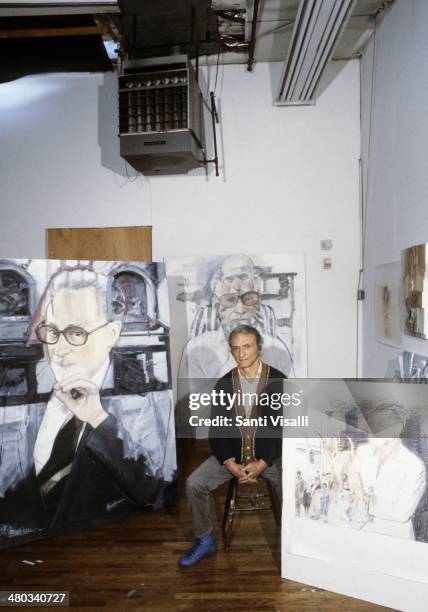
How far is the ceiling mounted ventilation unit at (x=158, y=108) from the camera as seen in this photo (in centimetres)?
342

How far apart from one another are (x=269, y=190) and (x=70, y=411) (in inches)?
93.5

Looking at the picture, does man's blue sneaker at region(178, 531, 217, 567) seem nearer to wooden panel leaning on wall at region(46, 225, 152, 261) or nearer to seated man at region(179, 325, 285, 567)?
seated man at region(179, 325, 285, 567)

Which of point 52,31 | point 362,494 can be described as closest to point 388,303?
point 362,494

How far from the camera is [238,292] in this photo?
3996 millimetres

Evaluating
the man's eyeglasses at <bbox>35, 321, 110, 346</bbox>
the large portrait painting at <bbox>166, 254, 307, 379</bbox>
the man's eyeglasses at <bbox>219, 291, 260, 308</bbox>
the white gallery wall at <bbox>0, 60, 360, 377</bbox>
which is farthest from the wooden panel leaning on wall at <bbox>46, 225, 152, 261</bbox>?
the man's eyeglasses at <bbox>35, 321, 110, 346</bbox>

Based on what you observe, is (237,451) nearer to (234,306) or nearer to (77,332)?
(77,332)

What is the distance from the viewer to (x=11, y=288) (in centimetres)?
252

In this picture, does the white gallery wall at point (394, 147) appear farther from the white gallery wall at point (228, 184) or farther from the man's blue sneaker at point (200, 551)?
the man's blue sneaker at point (200, 551)

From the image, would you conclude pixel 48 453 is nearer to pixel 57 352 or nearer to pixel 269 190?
pixel 57 352

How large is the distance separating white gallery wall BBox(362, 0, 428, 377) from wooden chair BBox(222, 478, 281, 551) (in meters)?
1.14

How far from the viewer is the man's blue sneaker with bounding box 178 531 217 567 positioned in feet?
7.59

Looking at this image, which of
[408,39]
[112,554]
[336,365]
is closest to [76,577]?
[112,554]

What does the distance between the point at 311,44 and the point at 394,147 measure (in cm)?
82

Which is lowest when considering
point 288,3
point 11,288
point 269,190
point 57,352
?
point 57,352
